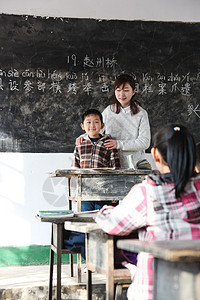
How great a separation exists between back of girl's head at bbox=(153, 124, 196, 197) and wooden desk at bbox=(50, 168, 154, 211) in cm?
144

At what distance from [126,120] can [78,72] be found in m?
0.94

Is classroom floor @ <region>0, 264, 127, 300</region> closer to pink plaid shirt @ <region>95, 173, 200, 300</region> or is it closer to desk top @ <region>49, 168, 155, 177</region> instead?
desk top @ <region>49, 168, 155, 177</region>

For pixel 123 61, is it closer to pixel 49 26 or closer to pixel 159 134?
pixel 49 26

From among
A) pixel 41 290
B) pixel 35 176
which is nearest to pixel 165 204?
pixel 41 290

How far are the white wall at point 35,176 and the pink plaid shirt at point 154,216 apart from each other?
2589 millimetres

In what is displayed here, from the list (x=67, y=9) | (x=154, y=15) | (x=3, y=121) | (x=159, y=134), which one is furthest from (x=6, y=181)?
(x=159, y=134)

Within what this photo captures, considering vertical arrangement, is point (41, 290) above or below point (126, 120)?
below

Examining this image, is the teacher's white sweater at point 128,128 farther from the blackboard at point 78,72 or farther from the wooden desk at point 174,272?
the wooden desk at point 174,272

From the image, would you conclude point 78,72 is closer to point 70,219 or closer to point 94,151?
point 94,151

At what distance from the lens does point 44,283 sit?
2.99 metres

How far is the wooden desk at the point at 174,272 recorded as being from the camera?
3.86 ft

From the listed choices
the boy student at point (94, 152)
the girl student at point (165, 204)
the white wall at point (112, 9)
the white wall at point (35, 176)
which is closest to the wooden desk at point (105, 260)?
the girl student at point (165, 204)

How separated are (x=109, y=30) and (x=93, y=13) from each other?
0.75ft

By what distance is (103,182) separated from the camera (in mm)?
3070
